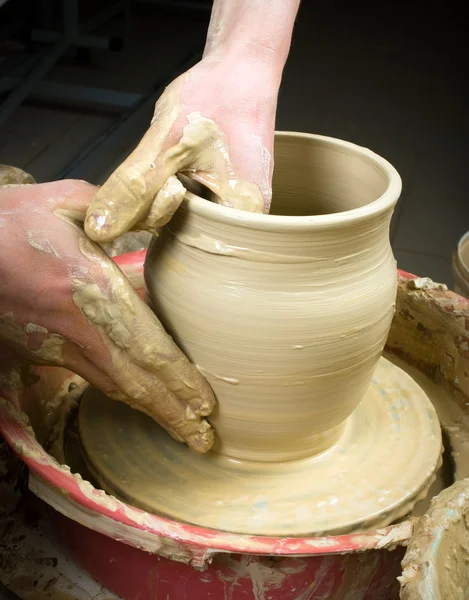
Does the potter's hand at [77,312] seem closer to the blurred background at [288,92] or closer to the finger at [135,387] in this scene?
the finger at [135,387]

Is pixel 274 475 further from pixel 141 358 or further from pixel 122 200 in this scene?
pixel 122 200

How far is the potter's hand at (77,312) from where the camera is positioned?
110 centimetres

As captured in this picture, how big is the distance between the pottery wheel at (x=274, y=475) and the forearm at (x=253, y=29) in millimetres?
718

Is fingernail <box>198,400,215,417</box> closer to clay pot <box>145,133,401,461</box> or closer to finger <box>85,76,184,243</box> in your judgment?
clay pot <box>145,133,401,461</box>

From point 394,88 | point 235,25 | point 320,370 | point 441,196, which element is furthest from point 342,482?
point 394,88

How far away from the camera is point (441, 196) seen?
11.5ft

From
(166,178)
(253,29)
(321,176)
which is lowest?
(321,176)

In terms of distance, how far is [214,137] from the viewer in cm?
118

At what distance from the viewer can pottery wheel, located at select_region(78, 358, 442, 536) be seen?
1.22 m

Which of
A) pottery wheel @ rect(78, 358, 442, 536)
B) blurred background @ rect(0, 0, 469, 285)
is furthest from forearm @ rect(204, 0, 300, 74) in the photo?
blurred background @ rect(0, 0, 469, 285)

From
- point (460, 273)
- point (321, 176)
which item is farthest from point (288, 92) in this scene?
point (321, 176)

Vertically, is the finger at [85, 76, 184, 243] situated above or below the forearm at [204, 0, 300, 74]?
below

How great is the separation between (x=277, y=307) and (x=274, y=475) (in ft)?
1.21

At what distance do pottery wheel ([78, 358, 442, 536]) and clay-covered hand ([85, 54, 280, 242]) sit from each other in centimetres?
45
